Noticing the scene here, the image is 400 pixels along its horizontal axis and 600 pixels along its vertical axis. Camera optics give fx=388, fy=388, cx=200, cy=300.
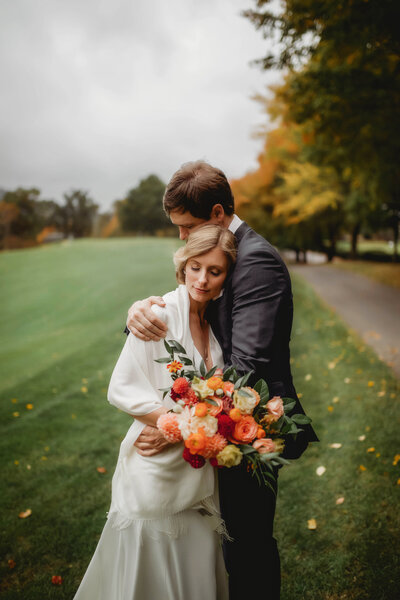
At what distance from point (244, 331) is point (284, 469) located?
3.39 m

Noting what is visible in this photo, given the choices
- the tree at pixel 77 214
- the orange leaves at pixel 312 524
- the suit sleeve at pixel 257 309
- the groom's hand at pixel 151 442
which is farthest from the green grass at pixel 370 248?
the tree at pixel 77 214

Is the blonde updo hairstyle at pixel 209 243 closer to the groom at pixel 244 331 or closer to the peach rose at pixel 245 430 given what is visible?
the groom at pixel 244 331

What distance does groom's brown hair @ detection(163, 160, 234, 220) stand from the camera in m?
2.34

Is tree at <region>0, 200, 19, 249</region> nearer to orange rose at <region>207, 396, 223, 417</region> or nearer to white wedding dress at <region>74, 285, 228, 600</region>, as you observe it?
white wedding dress at <region>74, 285, 228, 600</region>

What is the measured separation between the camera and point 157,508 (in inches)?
81.0

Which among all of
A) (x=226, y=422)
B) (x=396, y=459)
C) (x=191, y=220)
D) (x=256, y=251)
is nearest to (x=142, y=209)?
(x=396, y=459)

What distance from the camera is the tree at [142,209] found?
6662cm

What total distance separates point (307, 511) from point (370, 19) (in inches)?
282

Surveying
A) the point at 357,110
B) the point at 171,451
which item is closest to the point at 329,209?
the point at 357,110

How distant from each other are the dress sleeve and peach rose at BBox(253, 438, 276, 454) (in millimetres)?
586

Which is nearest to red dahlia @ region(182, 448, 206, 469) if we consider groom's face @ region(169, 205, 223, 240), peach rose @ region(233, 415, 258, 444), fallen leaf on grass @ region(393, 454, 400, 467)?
peach rose @ region(233, 415, 258, 444)

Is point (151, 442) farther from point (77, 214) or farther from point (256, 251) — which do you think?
point (77, 214)

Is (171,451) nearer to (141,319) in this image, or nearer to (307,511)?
(141,319)

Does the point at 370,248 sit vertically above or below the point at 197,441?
below
